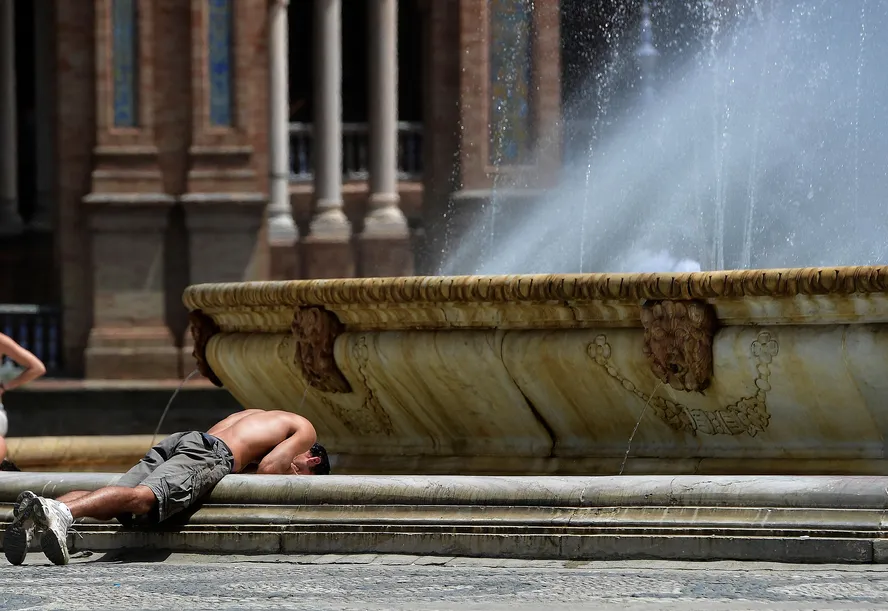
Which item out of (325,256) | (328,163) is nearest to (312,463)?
(325,256)

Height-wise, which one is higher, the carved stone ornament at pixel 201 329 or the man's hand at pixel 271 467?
the carved stone ornament at pixel 201 329

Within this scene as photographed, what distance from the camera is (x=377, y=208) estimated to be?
27172mm

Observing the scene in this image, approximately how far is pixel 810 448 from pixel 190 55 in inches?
643

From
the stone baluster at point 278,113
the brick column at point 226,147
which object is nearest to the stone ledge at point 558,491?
the brick column at point 226,147

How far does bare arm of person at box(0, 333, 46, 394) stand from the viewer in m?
9.65

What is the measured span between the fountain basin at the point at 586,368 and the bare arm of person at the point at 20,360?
67.3 inches

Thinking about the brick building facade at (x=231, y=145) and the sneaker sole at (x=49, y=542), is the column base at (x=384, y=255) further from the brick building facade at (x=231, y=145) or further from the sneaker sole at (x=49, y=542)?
the sneaker sole at (x=49, y=542)

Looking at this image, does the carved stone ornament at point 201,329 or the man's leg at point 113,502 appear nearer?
the man's leg at point 113,502

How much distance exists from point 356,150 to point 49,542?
76.7ft

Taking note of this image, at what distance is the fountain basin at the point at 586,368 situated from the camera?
6.70 metres

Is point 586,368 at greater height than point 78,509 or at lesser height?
greater

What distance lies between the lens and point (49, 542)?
5953mm

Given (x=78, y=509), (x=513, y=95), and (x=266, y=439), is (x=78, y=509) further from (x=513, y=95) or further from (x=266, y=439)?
(x=513, y=95)

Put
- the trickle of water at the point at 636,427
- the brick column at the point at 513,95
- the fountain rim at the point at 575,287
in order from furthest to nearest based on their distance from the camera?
the brick column at the point at 513,95 < the trickle of water at the point at 636,427 < the fountain rim at the point at 575,287
